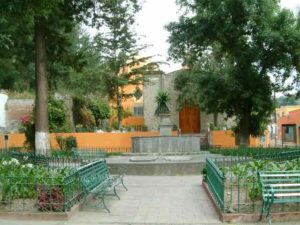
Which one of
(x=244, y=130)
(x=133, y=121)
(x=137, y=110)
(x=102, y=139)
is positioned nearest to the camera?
(x=244, y=130)

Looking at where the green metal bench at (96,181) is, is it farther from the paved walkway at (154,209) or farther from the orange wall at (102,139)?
the orange wall at (102,139)

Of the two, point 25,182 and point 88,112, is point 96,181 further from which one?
point 88,112

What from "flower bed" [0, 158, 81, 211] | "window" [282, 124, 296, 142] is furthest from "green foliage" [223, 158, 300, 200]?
"window" [282, 124, 296, 142]

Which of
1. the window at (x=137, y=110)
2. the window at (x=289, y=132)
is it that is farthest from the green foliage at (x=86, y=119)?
the window at (x=289, y=132)

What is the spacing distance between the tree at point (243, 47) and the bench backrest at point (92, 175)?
636 inches

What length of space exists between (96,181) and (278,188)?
14.9 ft

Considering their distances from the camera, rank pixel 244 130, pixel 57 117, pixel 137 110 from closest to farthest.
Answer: pixel 244 130 < pixel 57 117 < pixel 137 110

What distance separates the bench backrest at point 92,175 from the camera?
38.4 ft

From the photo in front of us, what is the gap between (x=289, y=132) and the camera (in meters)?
66.4

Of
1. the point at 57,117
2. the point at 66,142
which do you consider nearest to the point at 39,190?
the point at 66,142

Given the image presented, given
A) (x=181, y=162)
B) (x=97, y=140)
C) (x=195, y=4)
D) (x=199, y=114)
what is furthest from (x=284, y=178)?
(x=199, y=114)

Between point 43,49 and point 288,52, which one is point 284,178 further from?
point 288,52

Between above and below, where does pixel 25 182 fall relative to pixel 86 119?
below

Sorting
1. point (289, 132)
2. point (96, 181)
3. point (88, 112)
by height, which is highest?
point (88, 112)
